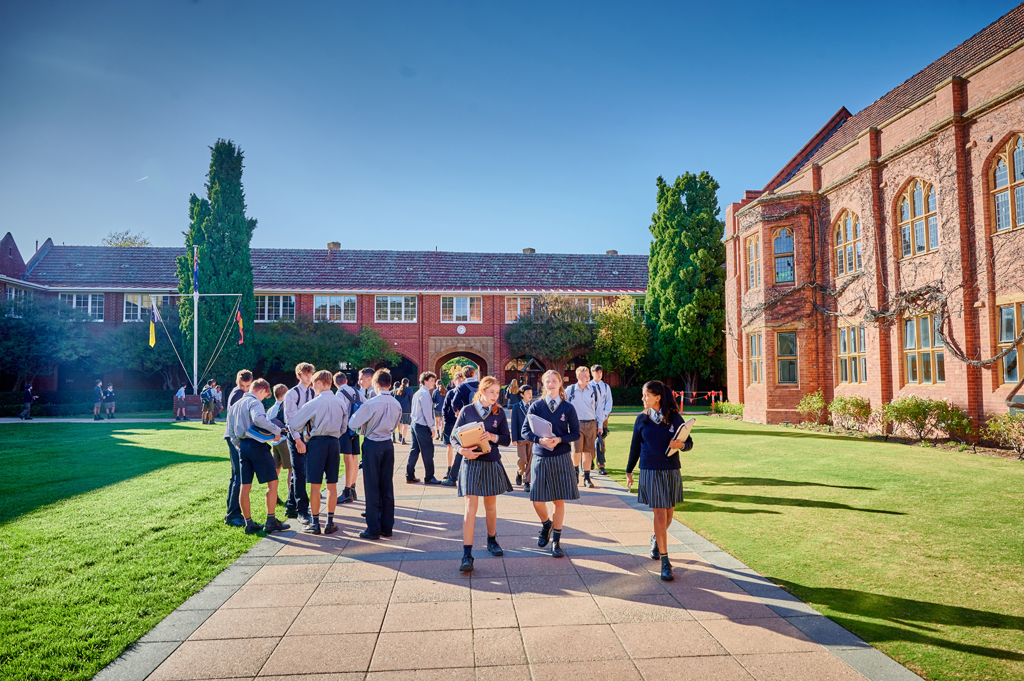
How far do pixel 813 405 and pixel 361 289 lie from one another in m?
25.7

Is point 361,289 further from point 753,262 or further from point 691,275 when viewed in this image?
point 753,262

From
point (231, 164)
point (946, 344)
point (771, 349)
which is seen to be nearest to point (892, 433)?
point (946, 344)

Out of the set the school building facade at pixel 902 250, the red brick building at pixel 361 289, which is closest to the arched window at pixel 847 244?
the school building facade at pixel 902 250

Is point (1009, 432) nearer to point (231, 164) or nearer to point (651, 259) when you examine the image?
point (651, 259)

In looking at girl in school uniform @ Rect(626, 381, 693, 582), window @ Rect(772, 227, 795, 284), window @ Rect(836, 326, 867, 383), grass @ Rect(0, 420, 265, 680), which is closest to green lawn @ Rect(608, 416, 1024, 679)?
girl in school uniform @ Rect(626, 381, 693, 582)

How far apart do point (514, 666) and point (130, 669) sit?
7.74ft

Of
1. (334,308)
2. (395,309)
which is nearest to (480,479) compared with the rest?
(395,309)

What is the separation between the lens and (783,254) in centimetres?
2130

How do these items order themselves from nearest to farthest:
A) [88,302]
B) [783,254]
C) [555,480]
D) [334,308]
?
[555,480], [783,254], [88,302], [334,308]

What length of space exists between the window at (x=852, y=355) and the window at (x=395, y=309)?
24.0 metres

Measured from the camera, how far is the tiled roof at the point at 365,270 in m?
36.6

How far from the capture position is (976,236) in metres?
14.2

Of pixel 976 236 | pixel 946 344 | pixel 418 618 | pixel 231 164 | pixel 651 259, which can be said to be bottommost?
pixel 418 618

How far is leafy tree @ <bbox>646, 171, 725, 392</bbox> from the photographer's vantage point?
32812 millimetres
